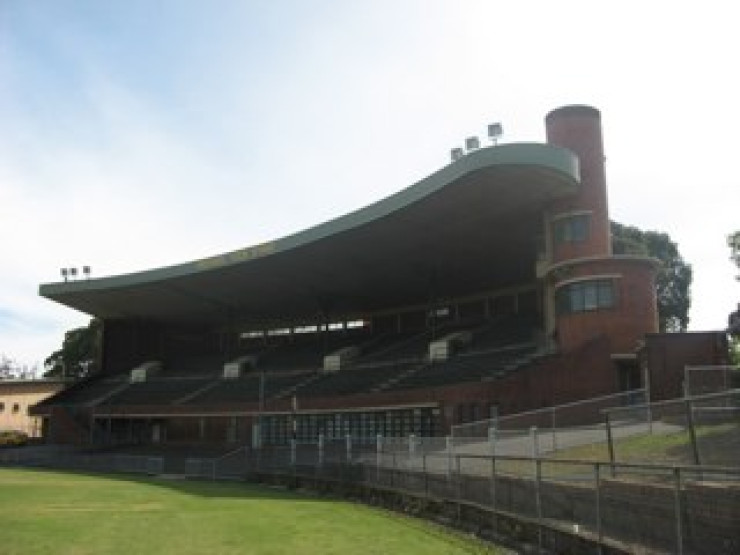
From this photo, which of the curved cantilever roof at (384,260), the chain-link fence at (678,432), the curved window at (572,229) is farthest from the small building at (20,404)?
the chain-link fence at (678,432)

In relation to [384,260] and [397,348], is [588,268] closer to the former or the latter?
[384,260]

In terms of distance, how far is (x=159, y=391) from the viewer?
2613 inches

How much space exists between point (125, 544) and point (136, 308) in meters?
57.5

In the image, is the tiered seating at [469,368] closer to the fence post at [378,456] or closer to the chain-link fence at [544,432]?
the chain-link fence at [544,432]

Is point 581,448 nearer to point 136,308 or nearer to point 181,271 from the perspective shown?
Answer: point 181,271

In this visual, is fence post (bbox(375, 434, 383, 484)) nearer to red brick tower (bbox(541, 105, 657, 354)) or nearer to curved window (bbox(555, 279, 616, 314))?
red brick tower (bbox(541, 105, 657, 354))

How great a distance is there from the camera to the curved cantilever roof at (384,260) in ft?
127

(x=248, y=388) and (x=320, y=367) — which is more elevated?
(x=320, y=367)

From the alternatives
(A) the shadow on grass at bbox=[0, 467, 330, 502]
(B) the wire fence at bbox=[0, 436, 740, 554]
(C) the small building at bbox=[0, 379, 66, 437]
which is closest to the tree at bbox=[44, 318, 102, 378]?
(C) the small building at bbox=[0, 379, 66, 437]

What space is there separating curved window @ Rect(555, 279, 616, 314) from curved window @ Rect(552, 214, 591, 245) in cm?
248

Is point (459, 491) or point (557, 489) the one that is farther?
point (459, 491)

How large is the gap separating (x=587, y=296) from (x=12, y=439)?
51.9 metres

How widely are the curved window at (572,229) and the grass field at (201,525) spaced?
18.1m

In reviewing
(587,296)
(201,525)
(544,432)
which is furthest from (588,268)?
(201,525)
